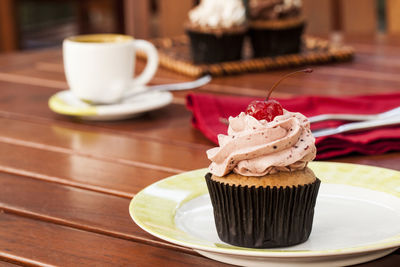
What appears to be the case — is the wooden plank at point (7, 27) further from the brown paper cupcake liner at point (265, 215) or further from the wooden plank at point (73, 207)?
the brown paper cupcake liner at point (265, 215)

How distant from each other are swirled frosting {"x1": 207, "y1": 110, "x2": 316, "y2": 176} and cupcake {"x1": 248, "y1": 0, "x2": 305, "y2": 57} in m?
1.01

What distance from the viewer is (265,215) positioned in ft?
2.12

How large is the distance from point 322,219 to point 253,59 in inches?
38.1

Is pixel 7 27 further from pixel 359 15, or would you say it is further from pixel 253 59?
pixel 253 59

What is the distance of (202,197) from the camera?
734mm

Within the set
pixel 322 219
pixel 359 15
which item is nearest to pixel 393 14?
pixel 359 15

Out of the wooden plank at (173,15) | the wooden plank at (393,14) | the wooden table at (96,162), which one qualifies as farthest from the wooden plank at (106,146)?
the wooden plank at (393,14)

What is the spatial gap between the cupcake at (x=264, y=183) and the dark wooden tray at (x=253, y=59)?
87 cm

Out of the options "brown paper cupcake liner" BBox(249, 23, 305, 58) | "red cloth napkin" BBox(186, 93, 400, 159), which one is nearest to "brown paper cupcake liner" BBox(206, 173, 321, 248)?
"red cloth napkin" BBox(186, 93, 400, 159)

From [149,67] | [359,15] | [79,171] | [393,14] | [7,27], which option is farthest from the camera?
[7,27]

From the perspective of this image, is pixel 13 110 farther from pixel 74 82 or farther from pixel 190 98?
pixel 190 98

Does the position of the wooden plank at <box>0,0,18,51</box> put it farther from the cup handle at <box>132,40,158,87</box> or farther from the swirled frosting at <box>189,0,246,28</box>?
the cup handle at <box>132,40,158,87</box>

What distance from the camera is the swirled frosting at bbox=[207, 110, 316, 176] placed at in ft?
2.10

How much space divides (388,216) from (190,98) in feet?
1.66
